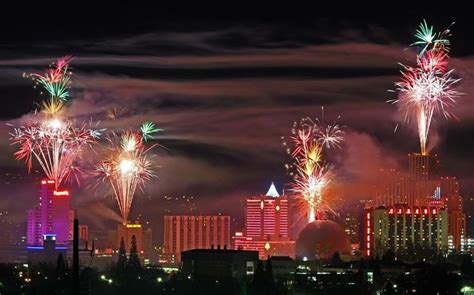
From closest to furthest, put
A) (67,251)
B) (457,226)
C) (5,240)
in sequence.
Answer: (67,251) → (5,240) → (457,226)

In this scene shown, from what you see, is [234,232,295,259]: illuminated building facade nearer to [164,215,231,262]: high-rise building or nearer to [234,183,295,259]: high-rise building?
[234,183,295,259]: high-rise building

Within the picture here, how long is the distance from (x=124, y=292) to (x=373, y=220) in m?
48.0

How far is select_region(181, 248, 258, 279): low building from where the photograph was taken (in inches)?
3194

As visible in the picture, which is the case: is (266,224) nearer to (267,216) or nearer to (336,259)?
(267,216)

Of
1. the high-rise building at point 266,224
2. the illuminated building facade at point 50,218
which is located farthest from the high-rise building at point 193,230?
the illuminated building facade at point 50,218

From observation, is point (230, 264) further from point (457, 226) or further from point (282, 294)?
point (457, 226)

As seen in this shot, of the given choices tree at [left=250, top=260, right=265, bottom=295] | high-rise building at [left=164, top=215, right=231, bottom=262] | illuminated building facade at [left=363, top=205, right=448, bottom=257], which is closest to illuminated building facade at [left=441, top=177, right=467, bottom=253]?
illuminated building facade at [left=363, top=205, right=448, bottom=257]

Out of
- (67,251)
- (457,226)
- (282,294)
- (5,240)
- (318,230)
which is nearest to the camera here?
(282,294)

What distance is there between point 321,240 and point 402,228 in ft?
50.0

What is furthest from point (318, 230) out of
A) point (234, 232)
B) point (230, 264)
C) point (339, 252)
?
point (234, 232)

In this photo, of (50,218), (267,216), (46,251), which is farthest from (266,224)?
(46,251)

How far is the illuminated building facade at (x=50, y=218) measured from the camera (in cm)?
10431

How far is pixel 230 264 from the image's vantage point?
269ft

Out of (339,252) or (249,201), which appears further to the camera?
(249,201)
